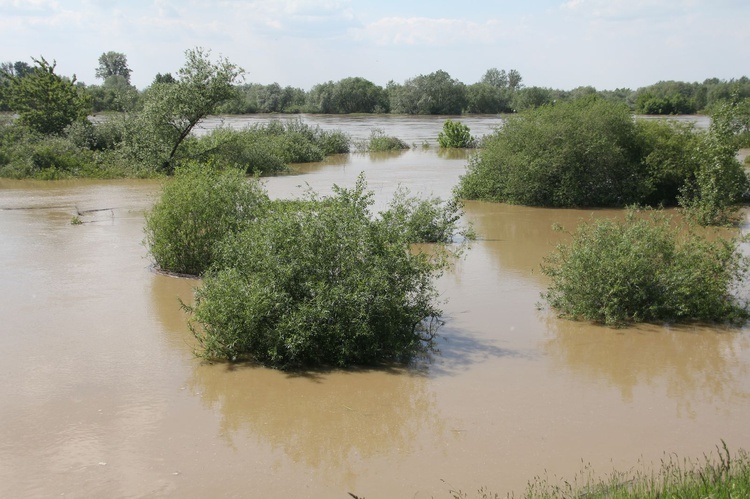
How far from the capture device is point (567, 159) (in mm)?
21469

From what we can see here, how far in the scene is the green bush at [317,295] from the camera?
878 cm

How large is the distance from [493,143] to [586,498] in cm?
1844

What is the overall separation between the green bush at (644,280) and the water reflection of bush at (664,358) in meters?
0.29

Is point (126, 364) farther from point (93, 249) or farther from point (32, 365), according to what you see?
point (93, 249)

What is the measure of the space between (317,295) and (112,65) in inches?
3882

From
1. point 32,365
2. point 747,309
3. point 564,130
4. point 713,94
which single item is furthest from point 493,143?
point 713,94

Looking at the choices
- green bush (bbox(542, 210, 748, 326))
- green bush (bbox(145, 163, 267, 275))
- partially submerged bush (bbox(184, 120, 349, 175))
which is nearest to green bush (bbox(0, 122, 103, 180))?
partially submerged bush (bbox(184, 120, 349, 175))

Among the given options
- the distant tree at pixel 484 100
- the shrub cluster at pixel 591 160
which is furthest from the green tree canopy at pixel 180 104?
the distant tree at pixel 484 100

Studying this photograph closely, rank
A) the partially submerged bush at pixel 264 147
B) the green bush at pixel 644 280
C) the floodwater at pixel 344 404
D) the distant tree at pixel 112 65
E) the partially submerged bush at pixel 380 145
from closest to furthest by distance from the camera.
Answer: the floodwater at pixel 344 404
the green bush at pixel 644 280
the partially submerged bush at pixel 264 147
the partially submerged bush at pixel 380 145
the distant tree at pixel 112 65

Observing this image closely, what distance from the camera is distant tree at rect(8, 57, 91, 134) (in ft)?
103

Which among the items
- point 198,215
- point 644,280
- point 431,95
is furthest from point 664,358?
point 431,95

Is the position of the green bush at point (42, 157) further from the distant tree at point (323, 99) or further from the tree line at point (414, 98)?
the distant tree at point (323, 99)

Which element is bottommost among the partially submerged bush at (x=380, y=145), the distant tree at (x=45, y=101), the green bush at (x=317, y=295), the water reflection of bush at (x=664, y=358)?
the water reflection of bush at (x=664, y=358)

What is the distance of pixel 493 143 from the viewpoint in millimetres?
23391
